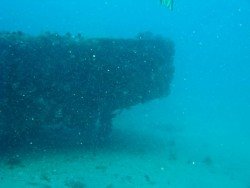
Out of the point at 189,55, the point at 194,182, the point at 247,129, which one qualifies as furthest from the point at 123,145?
the point at 189,55

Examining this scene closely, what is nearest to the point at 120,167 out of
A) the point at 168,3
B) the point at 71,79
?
the point at 71,79

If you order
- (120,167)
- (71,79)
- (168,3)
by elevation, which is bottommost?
(168,3)

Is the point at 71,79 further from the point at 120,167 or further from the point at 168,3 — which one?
the point at 168,3

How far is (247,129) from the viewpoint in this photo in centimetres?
2806

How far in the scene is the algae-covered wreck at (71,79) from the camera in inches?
396

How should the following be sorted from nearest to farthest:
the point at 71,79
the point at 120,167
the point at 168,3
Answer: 1. the point at 168,3
2. the point at 71,79
3. the point at 120,167

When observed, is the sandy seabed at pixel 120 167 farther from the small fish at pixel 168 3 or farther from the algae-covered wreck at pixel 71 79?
the small fish at pixel 168 3

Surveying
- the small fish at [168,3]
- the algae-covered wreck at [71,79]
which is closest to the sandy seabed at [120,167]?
the algae-covered wreck at [71,79]

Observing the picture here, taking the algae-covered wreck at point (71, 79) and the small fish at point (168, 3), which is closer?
the small fish at point (168, 3)

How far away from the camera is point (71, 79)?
11.3 meters

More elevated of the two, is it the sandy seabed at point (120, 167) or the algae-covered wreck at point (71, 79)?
the algae-covered wreck at point (71, 79)

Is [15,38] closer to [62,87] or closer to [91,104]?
[62,87]

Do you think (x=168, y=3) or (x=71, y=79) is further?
(x=71, y=79)

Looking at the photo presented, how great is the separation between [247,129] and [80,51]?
20.7 meters
